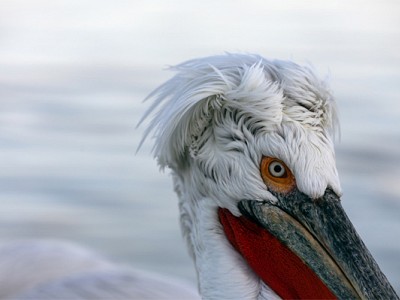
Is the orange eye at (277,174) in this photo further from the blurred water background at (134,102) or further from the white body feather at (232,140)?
the blurred water background at (134,102)

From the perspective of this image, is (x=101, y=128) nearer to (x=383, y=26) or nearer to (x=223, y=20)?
(x=223, y=20)

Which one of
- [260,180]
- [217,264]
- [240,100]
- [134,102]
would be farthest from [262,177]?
[134,102]

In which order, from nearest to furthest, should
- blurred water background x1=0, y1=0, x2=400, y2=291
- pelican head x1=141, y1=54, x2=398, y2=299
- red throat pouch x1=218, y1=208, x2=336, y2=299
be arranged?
pelican head x1=141, y1=54, x2=398, y2=299, red throat pouch x1=218, y1=208, x2=336, y2=299, blurred water background x1=0, y1=0, x2=400, y2=291

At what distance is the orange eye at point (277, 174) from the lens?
13.3 feet

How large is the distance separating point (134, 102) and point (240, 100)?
5.98 metres

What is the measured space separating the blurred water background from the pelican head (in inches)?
108

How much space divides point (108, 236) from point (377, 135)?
8.29 feet

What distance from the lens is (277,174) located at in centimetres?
406

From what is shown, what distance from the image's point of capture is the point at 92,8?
13.0m

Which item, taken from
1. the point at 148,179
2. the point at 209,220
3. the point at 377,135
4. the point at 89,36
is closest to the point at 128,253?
the point at 148,179

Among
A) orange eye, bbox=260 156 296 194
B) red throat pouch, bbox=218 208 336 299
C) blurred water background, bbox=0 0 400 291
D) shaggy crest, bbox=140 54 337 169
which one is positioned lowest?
red throat pouch, bbox=218 208 336 299

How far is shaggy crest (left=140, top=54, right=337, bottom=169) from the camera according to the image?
4.07 m

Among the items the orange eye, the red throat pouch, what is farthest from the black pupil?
the red throat pouch

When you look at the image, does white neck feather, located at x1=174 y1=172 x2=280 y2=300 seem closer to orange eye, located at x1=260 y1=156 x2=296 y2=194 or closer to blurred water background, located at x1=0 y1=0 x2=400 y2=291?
orange eye, located at x1=260 y1=156 x2=296 y2=194
